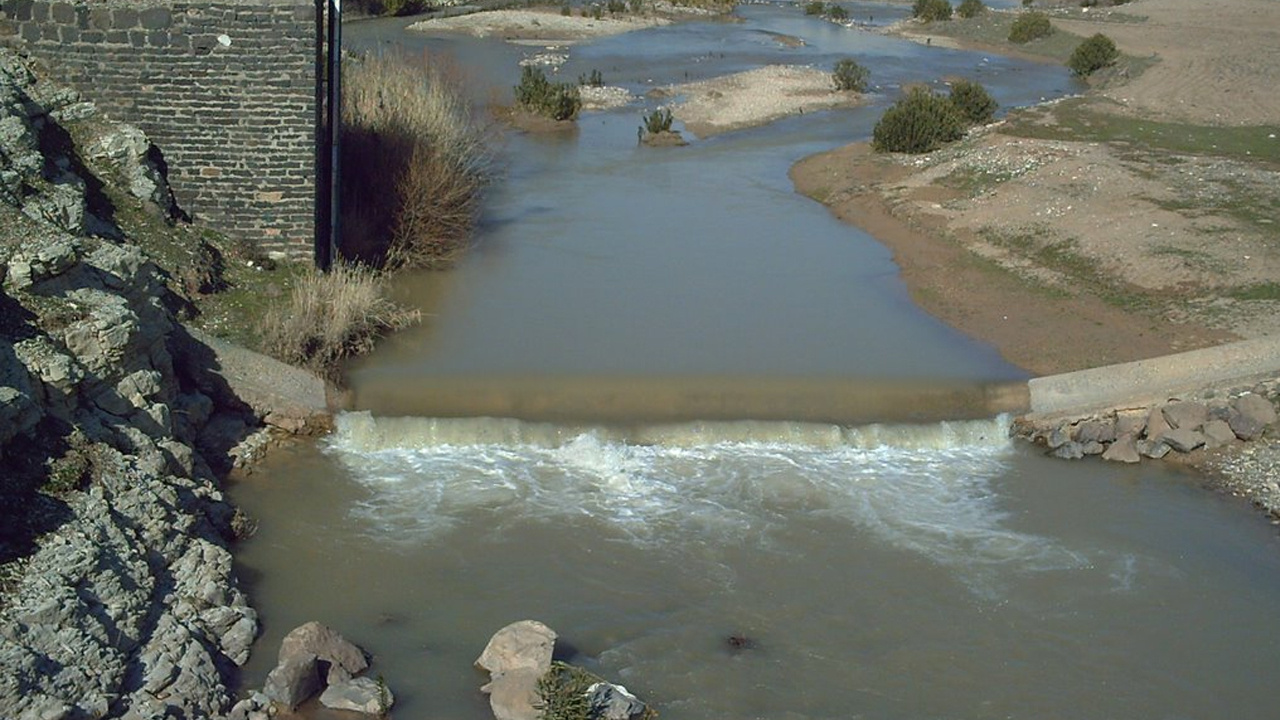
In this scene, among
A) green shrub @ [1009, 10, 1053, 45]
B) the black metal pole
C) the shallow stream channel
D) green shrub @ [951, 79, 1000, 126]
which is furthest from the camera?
green shrub @ [1009, 10, 1053, 45]

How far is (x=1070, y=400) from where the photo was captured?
1348 centimetres

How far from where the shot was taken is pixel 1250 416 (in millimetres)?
12992

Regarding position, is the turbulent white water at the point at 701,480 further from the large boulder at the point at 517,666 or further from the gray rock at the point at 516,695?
the gray rock at the point at 516,695

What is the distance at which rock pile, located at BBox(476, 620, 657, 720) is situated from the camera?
27.0ft

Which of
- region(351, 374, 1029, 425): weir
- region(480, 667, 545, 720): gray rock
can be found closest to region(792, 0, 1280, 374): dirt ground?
region(351, 374, 1029, 425): weir

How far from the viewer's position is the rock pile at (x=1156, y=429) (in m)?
12.9

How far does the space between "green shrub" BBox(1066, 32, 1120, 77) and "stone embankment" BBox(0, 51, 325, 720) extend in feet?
105

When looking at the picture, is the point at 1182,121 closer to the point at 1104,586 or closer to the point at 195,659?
the point at 1104,586

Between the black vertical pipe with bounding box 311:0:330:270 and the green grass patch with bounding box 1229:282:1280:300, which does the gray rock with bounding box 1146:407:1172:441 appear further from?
the black vertical pipe with bounding box 311:0:330:270

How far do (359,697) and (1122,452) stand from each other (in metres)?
7.74

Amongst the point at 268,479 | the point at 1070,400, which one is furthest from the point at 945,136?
the point at 268,479

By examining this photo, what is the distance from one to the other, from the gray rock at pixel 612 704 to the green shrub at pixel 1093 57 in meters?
34.7

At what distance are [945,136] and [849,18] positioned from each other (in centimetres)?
3457

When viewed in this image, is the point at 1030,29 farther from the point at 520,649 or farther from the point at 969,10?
the point at 520,649
